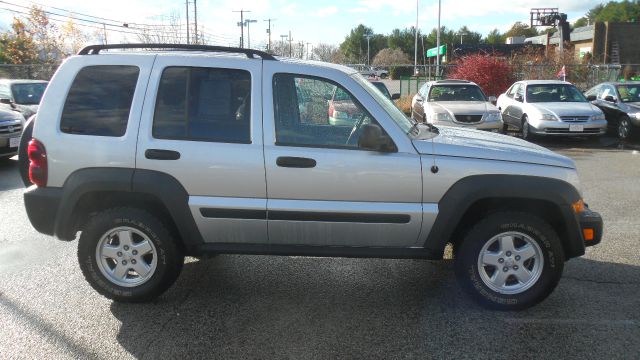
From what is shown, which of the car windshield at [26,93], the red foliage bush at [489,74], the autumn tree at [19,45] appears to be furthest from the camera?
the autumn tree at [19,45]

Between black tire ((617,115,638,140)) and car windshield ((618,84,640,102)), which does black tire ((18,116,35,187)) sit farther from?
car windshield ((618,84,640,102))

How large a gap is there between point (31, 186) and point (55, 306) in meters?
0.95

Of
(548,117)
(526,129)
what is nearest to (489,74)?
(526,129)

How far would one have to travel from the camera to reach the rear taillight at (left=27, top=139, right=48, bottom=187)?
3.99 m

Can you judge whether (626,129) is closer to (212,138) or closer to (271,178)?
(271,178)

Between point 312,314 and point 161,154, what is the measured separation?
163 centimetres

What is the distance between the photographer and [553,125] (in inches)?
499

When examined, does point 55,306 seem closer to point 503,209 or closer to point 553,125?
point 503,209

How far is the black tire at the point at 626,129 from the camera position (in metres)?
13.1

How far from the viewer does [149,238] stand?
4070 millimetres

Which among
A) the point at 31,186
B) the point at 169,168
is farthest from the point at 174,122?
the point at 31,186

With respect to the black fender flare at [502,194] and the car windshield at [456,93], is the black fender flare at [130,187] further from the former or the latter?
the car windshield at [456,93]

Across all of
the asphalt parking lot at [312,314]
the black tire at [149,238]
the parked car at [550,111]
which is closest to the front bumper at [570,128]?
the parked car at [550,111]

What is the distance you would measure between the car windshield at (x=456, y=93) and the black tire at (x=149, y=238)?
10709 millimetres
